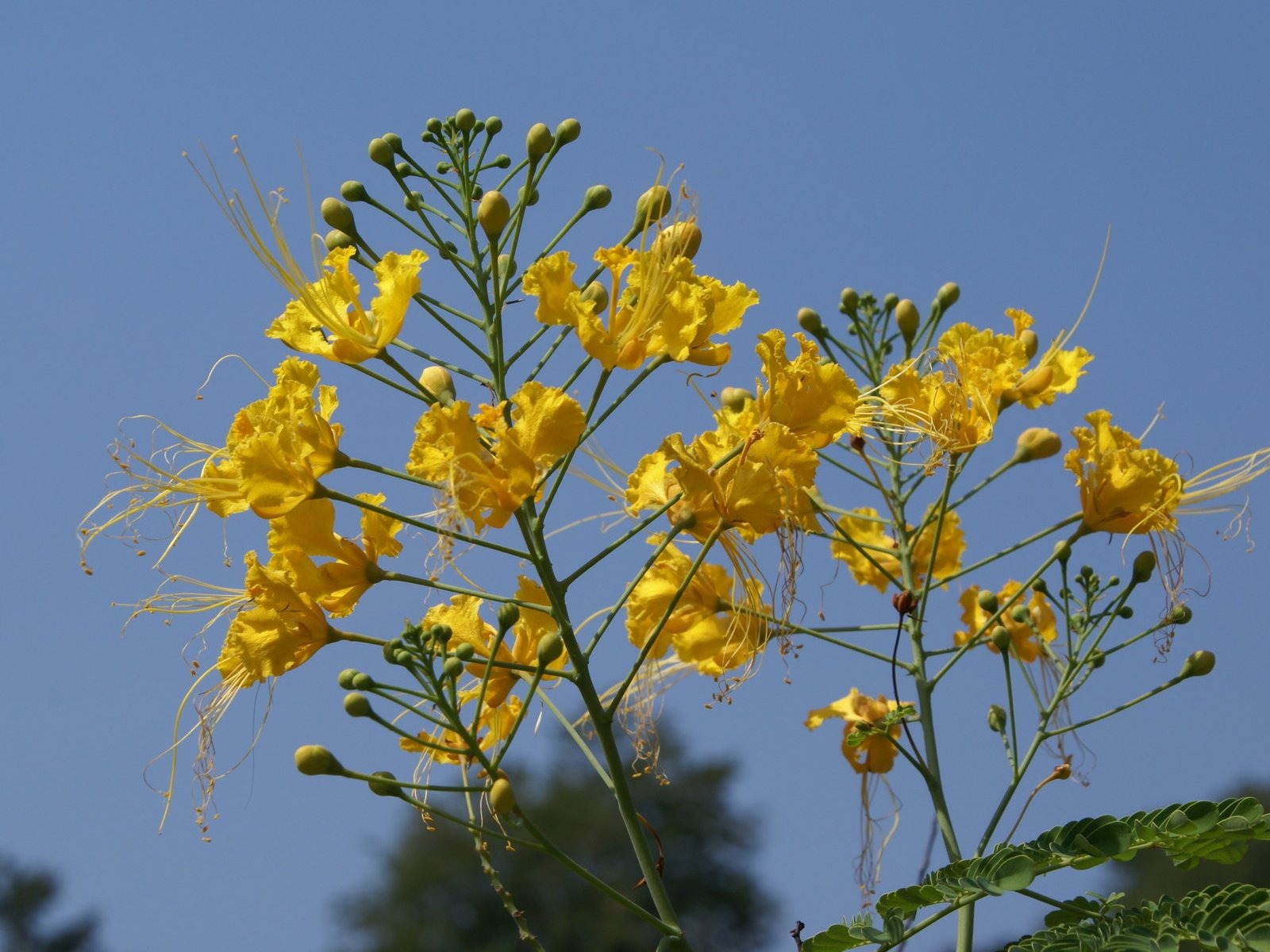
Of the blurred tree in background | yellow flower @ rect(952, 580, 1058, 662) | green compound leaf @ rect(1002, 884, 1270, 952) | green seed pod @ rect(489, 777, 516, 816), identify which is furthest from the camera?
the blurred tree in background

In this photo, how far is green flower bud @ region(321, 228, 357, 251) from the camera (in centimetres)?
330

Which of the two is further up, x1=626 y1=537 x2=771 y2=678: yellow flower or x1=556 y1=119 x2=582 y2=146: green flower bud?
x1=556 y1=119 x2=582 y2=146: green flower bud

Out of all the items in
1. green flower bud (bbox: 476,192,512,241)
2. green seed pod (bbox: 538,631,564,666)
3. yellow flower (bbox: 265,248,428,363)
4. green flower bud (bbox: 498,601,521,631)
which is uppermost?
green flower bud (bbox: 476,192,512,241)

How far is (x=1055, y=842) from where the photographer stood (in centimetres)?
285

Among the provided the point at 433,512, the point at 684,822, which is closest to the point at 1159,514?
the point at 433,512

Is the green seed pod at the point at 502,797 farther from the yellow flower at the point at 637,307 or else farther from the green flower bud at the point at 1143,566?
the green flower bud at the point at 1143,566

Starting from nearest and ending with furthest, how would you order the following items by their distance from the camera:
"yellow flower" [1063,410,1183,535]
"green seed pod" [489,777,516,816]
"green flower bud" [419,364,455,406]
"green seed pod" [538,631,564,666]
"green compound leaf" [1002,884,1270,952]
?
"green compound leaf" [1002,884,1270,952] → "green seed pod" [489,777,516,816] → "green seed pod" [538,631,564,666] → "green flower bud" [419,364,455,406] → "yellow flower" [1063,410,1183,535]

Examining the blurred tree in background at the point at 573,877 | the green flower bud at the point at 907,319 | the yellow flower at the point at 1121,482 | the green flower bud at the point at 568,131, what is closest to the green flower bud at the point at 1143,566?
the yellow flower at the point at 1121,482

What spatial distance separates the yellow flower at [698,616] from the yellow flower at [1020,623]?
1.10m

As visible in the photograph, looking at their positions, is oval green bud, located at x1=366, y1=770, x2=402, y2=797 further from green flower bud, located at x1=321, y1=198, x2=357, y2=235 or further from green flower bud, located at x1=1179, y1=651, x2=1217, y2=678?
green flower bud, located at x1=1179, y1=651, x2=1217, y2=678

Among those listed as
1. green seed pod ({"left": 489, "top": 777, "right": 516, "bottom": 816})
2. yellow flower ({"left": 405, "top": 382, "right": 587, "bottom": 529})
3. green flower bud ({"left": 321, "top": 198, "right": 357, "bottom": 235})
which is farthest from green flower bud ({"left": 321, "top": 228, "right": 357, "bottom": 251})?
green seed pod ({"left": 489, "top": 777, "right": 516, "bottom": 816})

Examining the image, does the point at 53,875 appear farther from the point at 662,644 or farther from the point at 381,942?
the point at 662,644

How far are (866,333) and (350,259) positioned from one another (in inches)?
75.0

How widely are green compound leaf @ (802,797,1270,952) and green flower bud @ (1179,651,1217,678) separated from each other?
1.11 m
